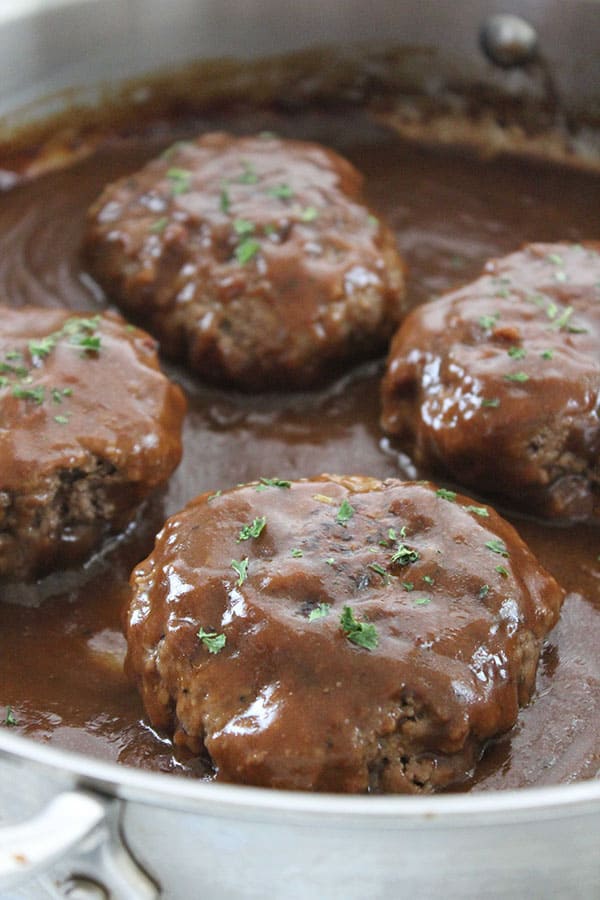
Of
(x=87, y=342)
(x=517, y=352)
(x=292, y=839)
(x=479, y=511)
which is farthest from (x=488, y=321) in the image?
(x=292, y=839)

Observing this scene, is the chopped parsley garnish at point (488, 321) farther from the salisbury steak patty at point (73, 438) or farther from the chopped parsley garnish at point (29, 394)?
the chopped parsley garnish at point (29, 394)

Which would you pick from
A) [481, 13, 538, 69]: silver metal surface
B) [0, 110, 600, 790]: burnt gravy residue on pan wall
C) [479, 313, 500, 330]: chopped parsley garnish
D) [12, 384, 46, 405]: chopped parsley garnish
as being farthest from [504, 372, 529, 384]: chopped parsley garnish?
[481, 13, 538, 69]: silver metal surface

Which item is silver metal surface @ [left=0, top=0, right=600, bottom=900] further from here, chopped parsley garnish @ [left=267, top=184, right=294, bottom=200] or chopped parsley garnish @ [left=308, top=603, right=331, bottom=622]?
chopped parsley garnish @ [left=267, top=184, right=294, bottom=200]

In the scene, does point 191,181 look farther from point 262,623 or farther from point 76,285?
point 262,623

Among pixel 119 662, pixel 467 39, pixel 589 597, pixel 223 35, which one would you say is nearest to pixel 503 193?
pixel 467 39

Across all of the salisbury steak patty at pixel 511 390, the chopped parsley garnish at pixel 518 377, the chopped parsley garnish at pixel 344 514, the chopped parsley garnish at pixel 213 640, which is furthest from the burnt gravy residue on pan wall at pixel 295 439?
the chopped parsley garnish at pixel 344 514
